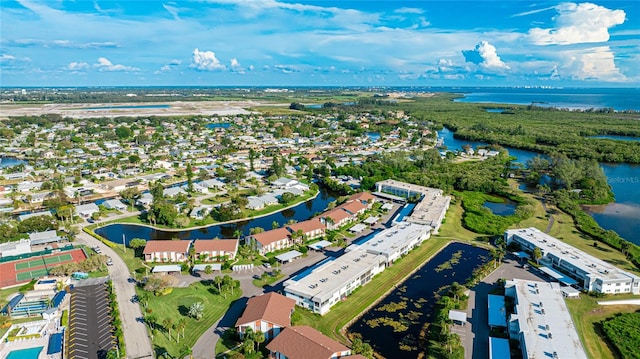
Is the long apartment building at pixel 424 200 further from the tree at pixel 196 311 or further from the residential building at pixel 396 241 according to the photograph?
the tree at pixel 196 311

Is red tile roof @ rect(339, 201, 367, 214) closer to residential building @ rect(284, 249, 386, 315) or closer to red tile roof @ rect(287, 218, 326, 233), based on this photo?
red tile roof @ rect(287, 218, 326, 233)

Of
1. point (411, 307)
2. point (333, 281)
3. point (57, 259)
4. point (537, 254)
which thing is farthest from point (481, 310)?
point (57, 259)

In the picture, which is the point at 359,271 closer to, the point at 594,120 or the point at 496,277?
the point at 496,277

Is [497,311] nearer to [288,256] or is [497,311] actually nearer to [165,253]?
[288,256]

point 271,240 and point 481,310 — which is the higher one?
point 271,240

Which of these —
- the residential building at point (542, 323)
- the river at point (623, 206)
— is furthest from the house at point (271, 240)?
the river at point (623, 206)

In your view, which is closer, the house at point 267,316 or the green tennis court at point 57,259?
the house at point 267,316

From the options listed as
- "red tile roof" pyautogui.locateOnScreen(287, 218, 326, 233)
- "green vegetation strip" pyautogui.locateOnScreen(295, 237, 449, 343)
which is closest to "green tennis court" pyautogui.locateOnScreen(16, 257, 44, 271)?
"red tile roof" pyautogui.locateOnScreen(287, 218, 326, 233)

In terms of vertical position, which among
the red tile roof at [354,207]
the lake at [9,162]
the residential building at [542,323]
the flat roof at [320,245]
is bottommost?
the residential building at [542,323]
